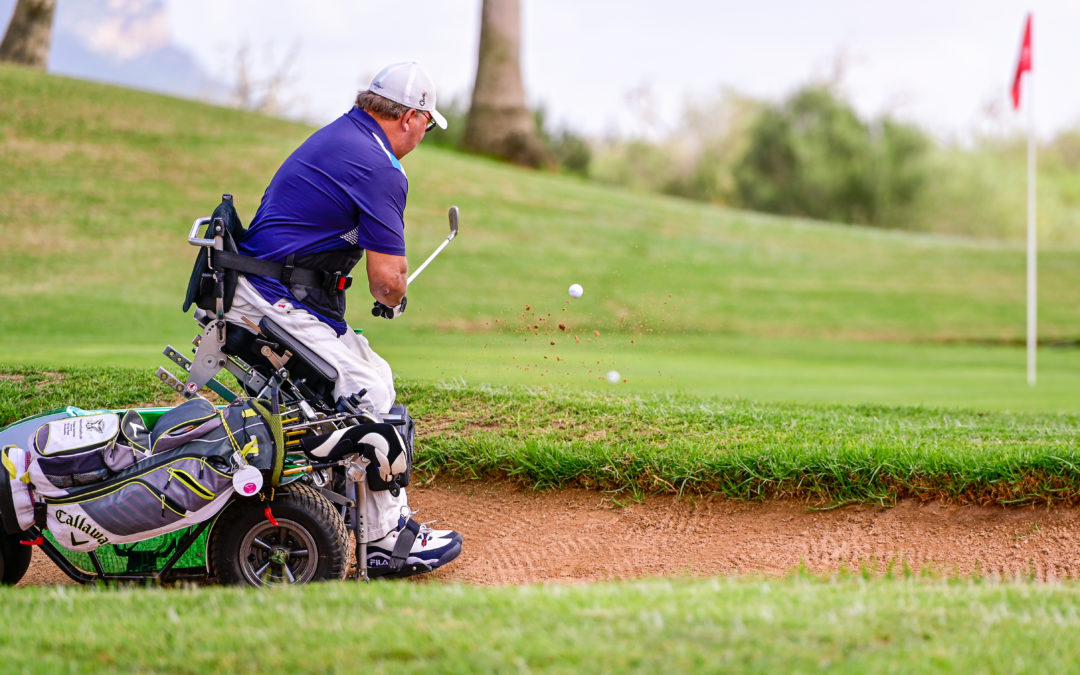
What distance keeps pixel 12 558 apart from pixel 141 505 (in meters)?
0.83

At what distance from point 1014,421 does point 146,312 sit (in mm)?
13029

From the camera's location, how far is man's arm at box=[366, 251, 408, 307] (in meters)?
4.92

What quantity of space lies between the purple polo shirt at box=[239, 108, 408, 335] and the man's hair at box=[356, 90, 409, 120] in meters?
0.14

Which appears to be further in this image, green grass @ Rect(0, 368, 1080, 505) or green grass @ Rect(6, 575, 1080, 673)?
green grass @ Rect(0, 368, 1080, 505)

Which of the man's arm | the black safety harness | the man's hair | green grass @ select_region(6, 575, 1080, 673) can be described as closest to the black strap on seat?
the black safety harness

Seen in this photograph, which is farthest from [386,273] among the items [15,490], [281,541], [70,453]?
[15,490]

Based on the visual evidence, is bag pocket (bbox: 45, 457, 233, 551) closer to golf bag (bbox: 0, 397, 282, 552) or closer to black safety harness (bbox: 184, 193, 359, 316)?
golf bag (bbox: 0, 397, 282, 552)

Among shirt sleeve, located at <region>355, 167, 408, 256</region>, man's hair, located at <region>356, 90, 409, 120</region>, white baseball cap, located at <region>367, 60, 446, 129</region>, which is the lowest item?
shirt sleeve, located at <region>355, 167, 408, 256</region>

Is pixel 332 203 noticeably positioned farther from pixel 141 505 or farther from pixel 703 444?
pixel 703 444

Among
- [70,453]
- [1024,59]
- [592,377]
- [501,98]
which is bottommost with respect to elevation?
[592,377]

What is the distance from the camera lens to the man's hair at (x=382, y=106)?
16.8 ft

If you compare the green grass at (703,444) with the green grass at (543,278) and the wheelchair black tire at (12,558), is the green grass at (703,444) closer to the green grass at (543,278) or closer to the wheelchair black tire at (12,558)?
the green grass at (543,278)

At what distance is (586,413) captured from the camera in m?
7.70

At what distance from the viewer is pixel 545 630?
3479 mm
